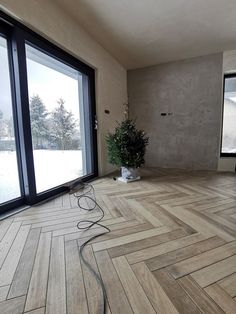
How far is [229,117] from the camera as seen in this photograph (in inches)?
146

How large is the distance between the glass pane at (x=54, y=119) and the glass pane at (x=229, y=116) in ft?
9.72

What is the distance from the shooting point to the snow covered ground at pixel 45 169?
184 cm

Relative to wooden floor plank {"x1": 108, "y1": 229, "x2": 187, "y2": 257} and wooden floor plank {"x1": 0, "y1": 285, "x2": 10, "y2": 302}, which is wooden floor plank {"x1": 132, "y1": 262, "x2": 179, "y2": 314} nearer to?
wooden floor plank {"x1": 108, "y1": 229, "x2": 187, "y2": 257}

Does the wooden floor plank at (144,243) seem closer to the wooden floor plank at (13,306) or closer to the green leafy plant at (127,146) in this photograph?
the wooden floor plank at (13,306)

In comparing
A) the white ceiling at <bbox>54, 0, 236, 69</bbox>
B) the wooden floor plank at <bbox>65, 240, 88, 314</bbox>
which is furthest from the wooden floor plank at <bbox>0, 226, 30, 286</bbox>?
the white ceiling at <bbox>54, 0, 236, 69</bbox>

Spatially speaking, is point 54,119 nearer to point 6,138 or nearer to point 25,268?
point 6,138

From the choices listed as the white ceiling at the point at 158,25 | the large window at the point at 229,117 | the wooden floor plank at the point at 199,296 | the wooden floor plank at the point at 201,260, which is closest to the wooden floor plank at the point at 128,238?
the wooden floor plank at the point at 201,260

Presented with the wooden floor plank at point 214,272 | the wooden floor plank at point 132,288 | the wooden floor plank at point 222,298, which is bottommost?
the wooden floor plank at point 132,288

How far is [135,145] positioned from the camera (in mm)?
3018

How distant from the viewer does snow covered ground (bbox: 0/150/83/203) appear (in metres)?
1.84

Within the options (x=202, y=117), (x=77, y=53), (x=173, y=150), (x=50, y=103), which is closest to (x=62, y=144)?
(x=50, y=103)

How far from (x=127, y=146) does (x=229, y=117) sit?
238cm

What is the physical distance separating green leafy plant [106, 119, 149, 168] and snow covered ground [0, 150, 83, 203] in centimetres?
61

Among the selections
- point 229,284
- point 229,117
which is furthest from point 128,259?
point 229,117
